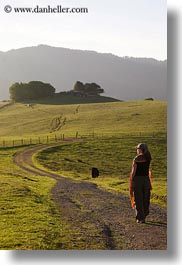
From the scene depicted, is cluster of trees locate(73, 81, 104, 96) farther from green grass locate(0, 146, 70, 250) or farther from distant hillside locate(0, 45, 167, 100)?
green grass locate(0, 146, 70, 250)

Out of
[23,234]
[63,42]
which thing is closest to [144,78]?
[63,42]

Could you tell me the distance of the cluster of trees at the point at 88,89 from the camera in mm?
11672

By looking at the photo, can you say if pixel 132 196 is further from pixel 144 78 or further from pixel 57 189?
pixel 144 78

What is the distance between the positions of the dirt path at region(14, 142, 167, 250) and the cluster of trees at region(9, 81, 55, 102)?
1.70 meters

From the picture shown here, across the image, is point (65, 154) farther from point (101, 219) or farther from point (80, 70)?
point (80, 70)

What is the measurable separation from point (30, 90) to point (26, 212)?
3.04 m

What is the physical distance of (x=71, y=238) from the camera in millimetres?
10594

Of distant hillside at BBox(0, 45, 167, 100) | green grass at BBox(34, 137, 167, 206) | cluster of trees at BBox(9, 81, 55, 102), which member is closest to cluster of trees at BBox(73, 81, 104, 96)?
distant hillside at BBox(0, 45, 167, 100)

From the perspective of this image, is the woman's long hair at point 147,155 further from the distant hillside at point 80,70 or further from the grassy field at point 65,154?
the distant hillside at point 80,70

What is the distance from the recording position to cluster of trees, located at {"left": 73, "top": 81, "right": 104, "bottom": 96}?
11.7 m

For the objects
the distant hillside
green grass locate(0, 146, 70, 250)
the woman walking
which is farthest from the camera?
the distant hillside

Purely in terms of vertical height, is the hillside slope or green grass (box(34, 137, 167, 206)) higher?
the hillside slope

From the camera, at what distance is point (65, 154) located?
39.5ft

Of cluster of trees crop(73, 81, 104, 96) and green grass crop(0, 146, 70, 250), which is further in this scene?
cluster of trees crop(73, 81, 104, 96)
